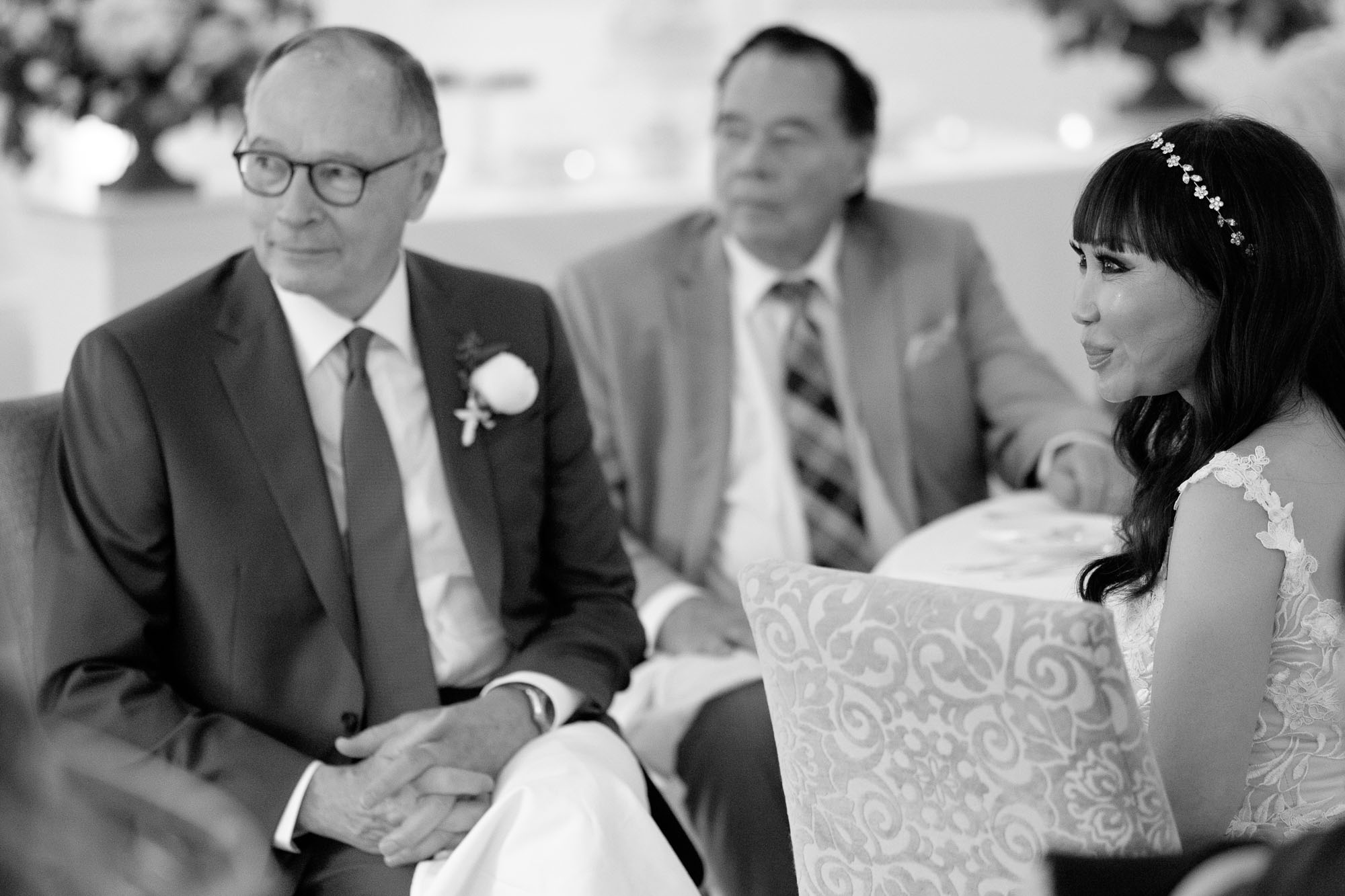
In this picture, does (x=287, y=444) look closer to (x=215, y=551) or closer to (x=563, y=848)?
(x=215, y=551)

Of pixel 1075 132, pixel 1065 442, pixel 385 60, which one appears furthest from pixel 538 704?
pixel 1075 132

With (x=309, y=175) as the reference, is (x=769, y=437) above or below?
below

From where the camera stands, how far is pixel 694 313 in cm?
313

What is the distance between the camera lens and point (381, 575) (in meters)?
2.09

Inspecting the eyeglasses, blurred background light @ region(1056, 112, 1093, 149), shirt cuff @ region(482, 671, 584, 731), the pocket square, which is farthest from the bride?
Answer: blurred background light @ region(1056, 112, 1093, 149)

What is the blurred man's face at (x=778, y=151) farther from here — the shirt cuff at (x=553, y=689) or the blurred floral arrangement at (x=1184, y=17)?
the blurred floral arrangement at (x=1184, y=17)

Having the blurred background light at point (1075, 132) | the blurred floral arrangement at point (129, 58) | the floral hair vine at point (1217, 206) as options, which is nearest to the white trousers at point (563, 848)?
the floral hair vine at point (1217, 206)

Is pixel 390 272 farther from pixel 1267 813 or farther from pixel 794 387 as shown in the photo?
pixel 1267 813

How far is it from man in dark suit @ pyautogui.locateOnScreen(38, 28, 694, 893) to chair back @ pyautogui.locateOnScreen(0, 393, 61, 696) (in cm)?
5

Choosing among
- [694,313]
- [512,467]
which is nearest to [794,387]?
[694,313]

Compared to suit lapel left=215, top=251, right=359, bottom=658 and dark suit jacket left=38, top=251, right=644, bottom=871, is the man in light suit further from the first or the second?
suit lapel left=215, top=251, right=359, bottom=658

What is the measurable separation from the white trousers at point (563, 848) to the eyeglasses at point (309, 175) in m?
0.82

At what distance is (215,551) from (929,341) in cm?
168

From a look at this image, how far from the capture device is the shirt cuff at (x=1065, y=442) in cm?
289
